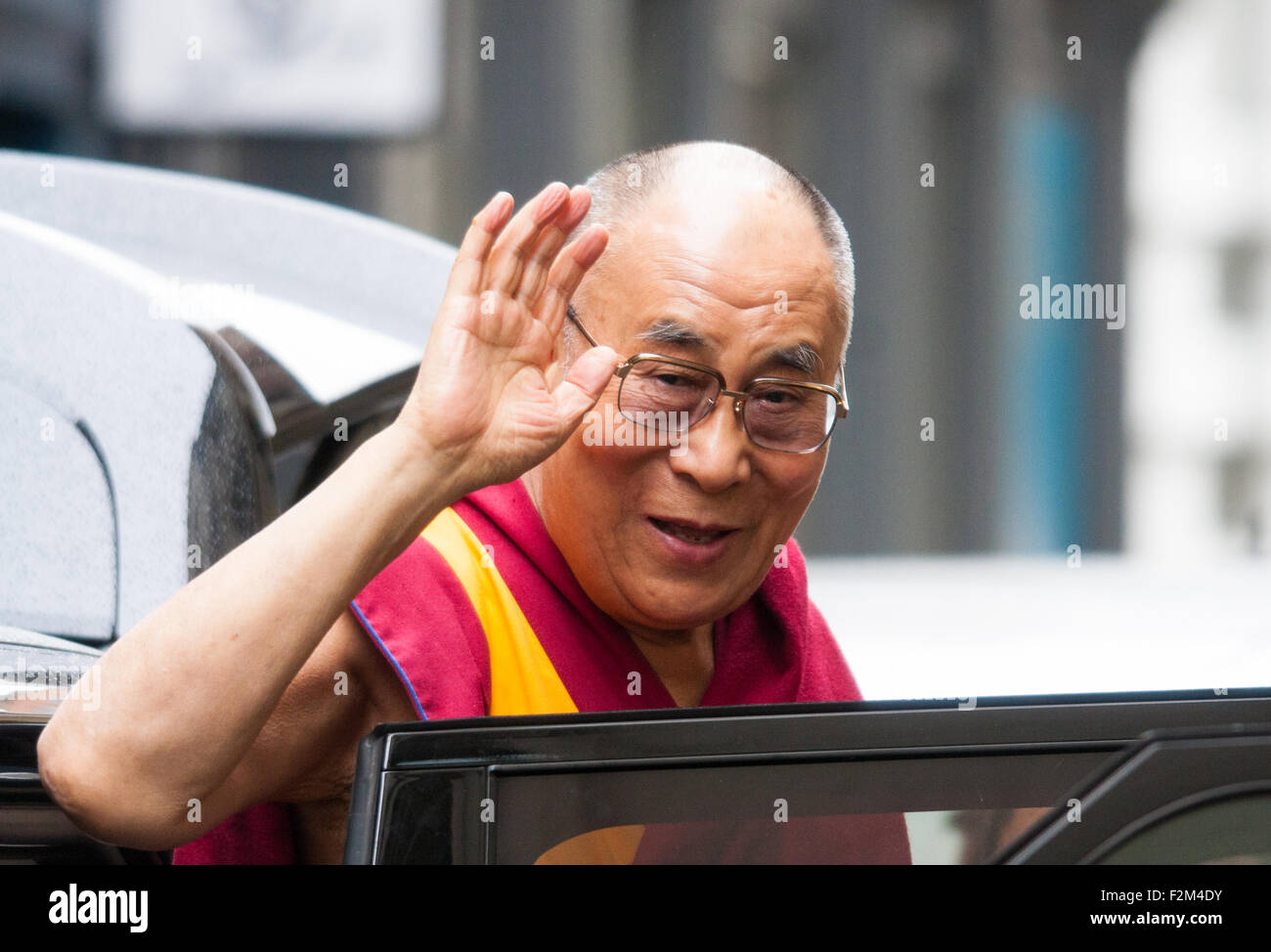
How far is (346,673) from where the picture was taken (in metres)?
1.20

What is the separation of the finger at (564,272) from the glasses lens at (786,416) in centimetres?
21

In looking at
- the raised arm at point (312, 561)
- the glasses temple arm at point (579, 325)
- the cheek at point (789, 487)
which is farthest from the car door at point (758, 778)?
the glasses temple arm at point (579, 325)

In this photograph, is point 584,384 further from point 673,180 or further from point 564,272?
point 673,180

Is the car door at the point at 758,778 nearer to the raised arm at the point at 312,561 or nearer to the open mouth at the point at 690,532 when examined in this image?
the raised arm at the point at 312,561

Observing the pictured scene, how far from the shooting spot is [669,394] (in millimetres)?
1231

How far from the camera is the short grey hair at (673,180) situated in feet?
4.32

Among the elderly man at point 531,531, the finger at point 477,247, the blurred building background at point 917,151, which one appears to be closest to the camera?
the elderly man at point 531,531

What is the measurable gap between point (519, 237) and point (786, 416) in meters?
0.34

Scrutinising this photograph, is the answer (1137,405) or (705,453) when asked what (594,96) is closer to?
(1137,405)

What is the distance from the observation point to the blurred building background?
374 centimetres

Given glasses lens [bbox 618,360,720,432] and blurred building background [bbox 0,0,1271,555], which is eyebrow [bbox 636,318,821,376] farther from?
blurred building background [bbox 0,0,1271,555]

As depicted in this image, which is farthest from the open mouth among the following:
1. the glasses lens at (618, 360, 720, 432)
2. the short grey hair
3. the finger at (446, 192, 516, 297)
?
the finger at (446, 192, 516, 297)

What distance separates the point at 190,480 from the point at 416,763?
2.88 ft

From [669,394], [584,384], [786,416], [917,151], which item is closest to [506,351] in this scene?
[584,384]
